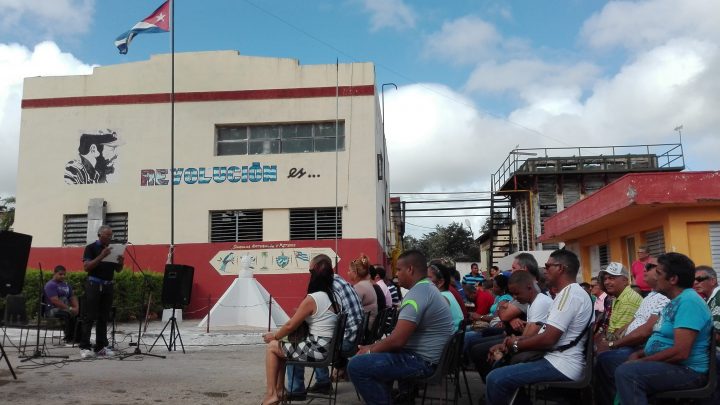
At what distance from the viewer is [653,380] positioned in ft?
12.5

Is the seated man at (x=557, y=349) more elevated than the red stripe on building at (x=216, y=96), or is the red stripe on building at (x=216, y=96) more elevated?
the red stripe on building at (x=216, y=96)

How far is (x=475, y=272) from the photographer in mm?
13797

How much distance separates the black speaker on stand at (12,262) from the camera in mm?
6371

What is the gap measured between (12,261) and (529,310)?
17.6ft

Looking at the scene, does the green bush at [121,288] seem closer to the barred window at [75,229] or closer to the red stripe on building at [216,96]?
the barred window at [75,229]

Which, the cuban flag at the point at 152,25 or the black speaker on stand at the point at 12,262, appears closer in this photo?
the black speaker on stand at the point at 12,262

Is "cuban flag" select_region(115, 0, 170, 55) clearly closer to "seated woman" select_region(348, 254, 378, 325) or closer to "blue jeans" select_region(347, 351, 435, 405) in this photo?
"seated woman" select_region(348, 254, 378, 325)

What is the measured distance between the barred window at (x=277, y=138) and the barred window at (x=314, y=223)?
76.2 inches

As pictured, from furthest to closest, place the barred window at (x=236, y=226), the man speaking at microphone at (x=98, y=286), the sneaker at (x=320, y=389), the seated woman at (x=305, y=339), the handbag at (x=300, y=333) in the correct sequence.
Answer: the barred window at (x=236, y=226) → the man speaking at microphone at (x=98, y=286) → the sneaker at (x=320, y=389) → the handbag at (x=300, y=333) → the seated woman at (x=305, y=339)

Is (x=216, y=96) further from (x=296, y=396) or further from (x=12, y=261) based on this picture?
(x=296, y=396)

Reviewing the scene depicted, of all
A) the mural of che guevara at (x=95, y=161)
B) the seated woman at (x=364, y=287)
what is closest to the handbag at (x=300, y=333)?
the seated woman at (x=364, y=287)

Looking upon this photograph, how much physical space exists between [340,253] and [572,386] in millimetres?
14036

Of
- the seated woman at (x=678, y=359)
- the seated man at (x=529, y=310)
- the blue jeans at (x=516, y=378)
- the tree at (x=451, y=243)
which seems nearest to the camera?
the seated woman at (x=678, y=359)

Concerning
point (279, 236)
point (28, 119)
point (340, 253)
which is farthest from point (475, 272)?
point (28, 119)
